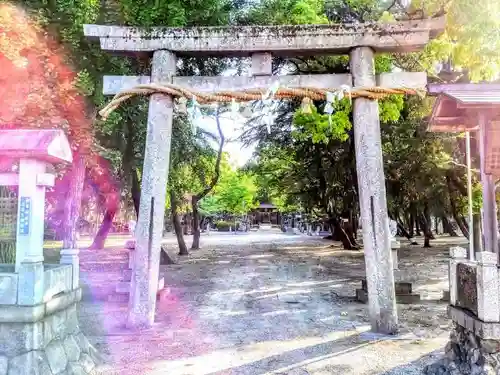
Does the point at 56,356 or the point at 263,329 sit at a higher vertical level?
the point at 56,356

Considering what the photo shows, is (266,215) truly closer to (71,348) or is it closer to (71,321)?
(71,321)

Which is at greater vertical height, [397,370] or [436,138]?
[436,138]

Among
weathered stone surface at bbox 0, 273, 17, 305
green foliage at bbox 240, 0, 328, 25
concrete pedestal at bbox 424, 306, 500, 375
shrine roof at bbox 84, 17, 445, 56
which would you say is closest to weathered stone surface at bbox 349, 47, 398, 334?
shrine roof at bbox 84, 17, 445, 56

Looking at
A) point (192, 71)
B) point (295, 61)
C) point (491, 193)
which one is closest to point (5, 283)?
point (491, 193)

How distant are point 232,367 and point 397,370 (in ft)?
6.57

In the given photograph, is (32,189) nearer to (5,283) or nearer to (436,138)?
(5,283)

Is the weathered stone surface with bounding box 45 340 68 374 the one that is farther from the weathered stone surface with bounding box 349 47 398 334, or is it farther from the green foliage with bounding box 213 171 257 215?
the green foliage with bounding box 213 171 257 215

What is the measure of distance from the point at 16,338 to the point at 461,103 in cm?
602

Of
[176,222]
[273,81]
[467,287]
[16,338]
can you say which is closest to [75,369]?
[16,338]

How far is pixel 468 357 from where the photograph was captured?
4906mm

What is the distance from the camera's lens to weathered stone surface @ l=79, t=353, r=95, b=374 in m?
5.21

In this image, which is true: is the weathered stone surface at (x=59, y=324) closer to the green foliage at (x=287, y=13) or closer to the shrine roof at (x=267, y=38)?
the shrine roof at (x=267, y=38)

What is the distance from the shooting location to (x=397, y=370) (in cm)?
525

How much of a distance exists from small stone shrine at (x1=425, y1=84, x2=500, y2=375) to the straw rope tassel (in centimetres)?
79
